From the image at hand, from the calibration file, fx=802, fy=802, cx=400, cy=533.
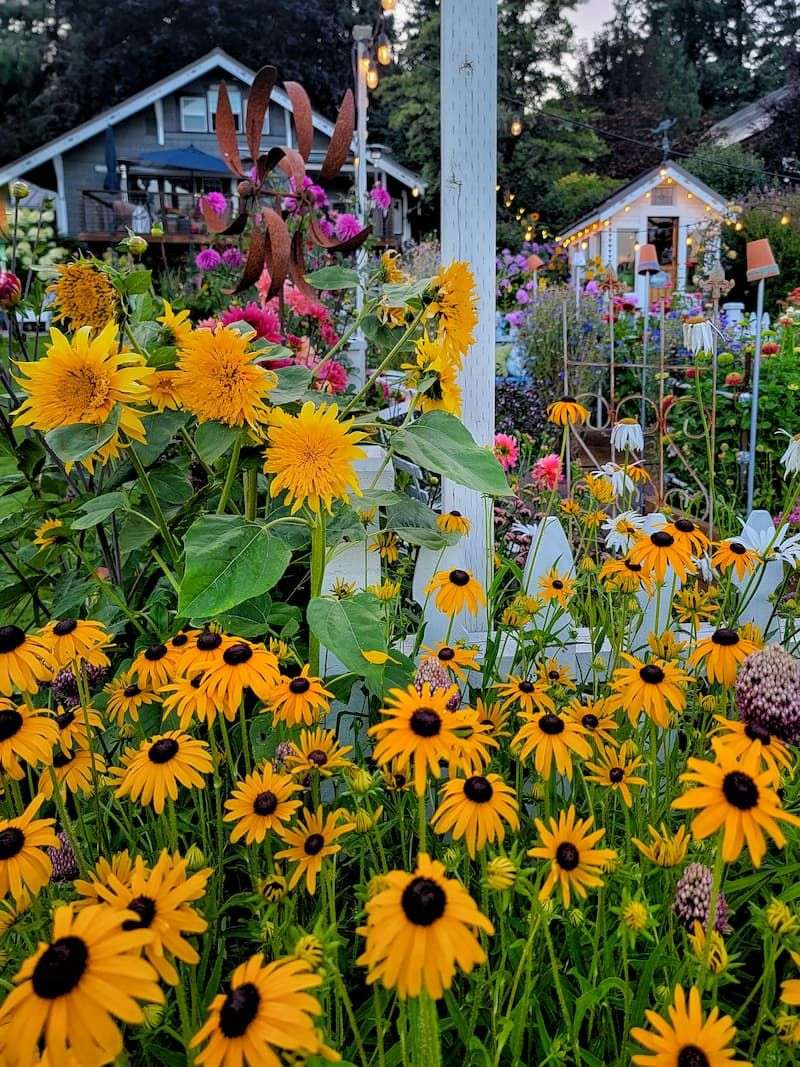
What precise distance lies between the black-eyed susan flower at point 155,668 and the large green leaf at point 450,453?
35 cm

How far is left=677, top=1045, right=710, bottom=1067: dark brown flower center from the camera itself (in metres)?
0.44

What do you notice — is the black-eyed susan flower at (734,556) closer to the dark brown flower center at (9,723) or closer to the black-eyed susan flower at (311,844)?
the black-eyed susan flower at (311,844)

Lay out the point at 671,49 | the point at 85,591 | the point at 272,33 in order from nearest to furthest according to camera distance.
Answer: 1. the point at 85,591
2. the point at 272,33
3. the point at 671,49

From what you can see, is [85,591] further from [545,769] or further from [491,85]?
[491,85]

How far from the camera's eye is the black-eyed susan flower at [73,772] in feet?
2.47

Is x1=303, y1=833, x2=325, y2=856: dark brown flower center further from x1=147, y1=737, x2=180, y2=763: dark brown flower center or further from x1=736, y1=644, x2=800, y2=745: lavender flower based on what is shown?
x1=736, y1=644, x2=800, y2=745: lavender flower

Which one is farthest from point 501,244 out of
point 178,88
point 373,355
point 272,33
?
point 373,355

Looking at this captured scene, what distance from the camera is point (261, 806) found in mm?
673

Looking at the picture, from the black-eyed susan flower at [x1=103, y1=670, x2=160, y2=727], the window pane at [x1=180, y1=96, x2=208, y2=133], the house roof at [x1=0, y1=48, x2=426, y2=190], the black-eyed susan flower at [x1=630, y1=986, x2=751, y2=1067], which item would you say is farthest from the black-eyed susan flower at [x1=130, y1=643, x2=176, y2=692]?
the window pane at [x1=180, y1=96, x2=208, y2=133]

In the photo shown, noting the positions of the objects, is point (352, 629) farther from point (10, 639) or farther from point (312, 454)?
point (10, 639)

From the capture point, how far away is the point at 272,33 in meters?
23.9

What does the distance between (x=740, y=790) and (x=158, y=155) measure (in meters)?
15.8

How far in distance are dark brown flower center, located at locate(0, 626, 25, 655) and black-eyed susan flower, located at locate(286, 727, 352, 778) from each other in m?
0.26

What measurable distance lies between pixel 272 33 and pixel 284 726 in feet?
91.0
